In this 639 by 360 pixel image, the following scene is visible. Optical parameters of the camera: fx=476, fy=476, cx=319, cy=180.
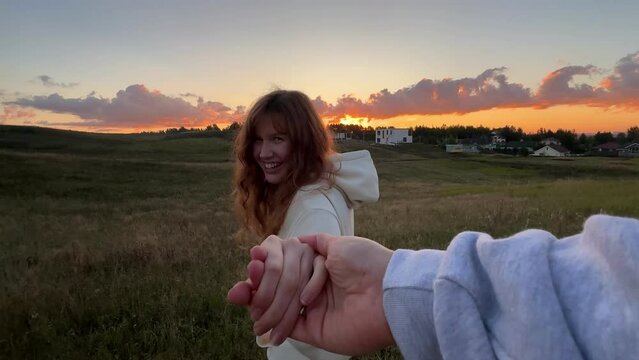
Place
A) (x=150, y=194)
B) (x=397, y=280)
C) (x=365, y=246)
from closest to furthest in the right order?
1. (x=397, y=280)
2. (x=365, y=246)
3. (x=150, y=194)

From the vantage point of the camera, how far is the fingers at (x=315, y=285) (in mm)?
1490

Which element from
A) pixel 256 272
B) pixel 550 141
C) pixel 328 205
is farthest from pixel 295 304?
pixel 550 141

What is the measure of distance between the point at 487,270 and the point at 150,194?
25250mm

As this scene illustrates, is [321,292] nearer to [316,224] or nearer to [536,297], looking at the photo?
[536,297]

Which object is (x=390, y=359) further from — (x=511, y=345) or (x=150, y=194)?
(x=150, y=194)

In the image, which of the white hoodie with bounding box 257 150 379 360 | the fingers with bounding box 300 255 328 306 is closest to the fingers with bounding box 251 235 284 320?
the fingers with bounding box 300 255 328 306

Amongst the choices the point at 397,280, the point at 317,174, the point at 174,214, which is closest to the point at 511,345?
the point at 397,280

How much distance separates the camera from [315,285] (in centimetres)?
150

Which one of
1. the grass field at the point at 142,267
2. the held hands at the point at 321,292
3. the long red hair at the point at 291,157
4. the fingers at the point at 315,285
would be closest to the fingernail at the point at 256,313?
the held hands at the point at 321,292

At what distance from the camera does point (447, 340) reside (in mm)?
958

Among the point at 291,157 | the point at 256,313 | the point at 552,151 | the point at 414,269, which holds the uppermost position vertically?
the point at 291,157

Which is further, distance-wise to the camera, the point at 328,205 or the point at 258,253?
the point at 328,205

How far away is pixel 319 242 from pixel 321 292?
16 cm

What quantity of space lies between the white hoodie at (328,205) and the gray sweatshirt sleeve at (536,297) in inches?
62.0
